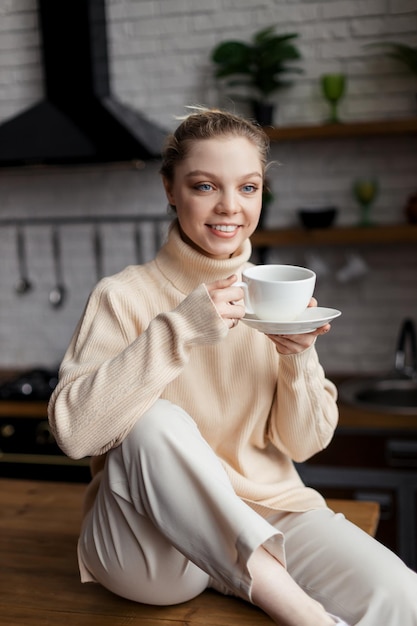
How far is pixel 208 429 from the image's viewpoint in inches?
57.9

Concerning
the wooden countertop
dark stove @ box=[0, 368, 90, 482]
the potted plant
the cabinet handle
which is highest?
the potted plant

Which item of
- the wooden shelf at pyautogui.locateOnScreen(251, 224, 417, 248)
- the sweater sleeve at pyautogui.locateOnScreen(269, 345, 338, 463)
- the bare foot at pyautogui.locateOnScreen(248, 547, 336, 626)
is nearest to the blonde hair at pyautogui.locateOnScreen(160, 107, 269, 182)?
the sweater sleeve at pyautogui.locateOnScreen(269, 345, 338, 463)

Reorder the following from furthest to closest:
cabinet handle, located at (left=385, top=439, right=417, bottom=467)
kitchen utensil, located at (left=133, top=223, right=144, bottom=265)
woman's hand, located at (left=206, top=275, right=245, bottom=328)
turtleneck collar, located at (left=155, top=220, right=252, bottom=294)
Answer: kitchen utensil, located at (left=133, top=223, right=144, bottom=265)
cabinet handle, located at (left=385, top=439, right=417, bottom=467)
turtleneck collar, located at (left=155, top=220, right=252, bottom=294)
woman's hand, located at (left=206, top=275, right=245, bottom=328)

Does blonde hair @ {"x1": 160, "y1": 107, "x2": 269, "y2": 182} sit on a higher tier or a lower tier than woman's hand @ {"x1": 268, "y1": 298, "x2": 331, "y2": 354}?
higher

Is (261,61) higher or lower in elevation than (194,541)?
higher

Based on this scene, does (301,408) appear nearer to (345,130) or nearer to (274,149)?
(345,130)

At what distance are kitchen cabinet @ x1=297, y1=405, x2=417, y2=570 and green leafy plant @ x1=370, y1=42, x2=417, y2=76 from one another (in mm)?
1228

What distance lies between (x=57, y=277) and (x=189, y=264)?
185cm

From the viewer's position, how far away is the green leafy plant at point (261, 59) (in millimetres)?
2719

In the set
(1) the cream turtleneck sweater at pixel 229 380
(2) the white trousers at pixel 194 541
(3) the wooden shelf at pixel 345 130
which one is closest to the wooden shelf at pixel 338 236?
(3) the wooden shelf at pixel 345 130

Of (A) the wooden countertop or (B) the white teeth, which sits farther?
(A) the wooden countertop

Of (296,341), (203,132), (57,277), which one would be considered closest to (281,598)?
(296,341)

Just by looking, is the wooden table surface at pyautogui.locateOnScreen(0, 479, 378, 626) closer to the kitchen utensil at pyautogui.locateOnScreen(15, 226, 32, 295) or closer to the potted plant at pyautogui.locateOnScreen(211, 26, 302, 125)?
the kitchen utensil at pyautogui.locateOnScreen(15, 226, 32, 295)

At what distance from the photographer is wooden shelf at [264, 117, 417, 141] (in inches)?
102
